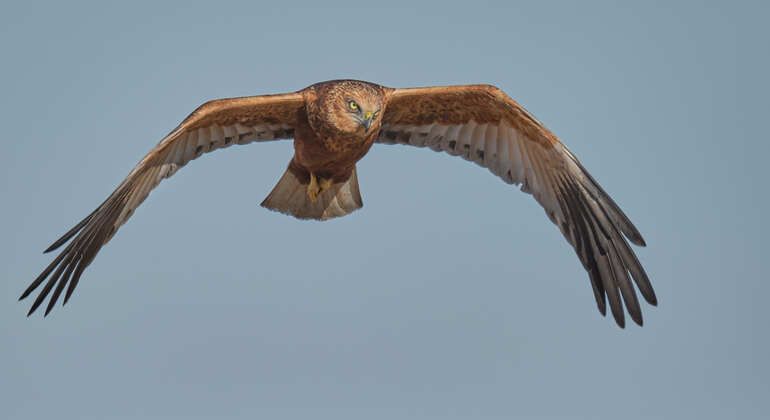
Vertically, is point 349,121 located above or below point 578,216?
above

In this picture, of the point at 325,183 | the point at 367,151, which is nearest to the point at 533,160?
the point at 367,151

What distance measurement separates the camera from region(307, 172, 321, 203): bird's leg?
39.4ft

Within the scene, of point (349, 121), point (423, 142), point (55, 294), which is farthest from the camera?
point (423, 142)

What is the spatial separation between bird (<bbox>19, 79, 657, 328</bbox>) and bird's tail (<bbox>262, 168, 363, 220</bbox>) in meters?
0.01

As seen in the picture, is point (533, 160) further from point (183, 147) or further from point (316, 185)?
point (183, 147)

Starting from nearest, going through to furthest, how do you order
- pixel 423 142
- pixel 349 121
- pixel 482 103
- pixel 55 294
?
1. pixel 55 294
2. pixel 349 121
3. pixel 482 103
4. pixel 423 142

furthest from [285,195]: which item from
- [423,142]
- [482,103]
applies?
[482,103]

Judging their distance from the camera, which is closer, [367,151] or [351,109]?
[351,109]

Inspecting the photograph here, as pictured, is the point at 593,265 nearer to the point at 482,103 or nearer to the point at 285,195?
the point at 482,103

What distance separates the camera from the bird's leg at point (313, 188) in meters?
12.0

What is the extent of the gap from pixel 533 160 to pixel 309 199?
8.22 feet

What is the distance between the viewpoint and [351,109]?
35.8ft

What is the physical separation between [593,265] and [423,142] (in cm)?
242

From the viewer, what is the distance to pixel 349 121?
35.8ft
